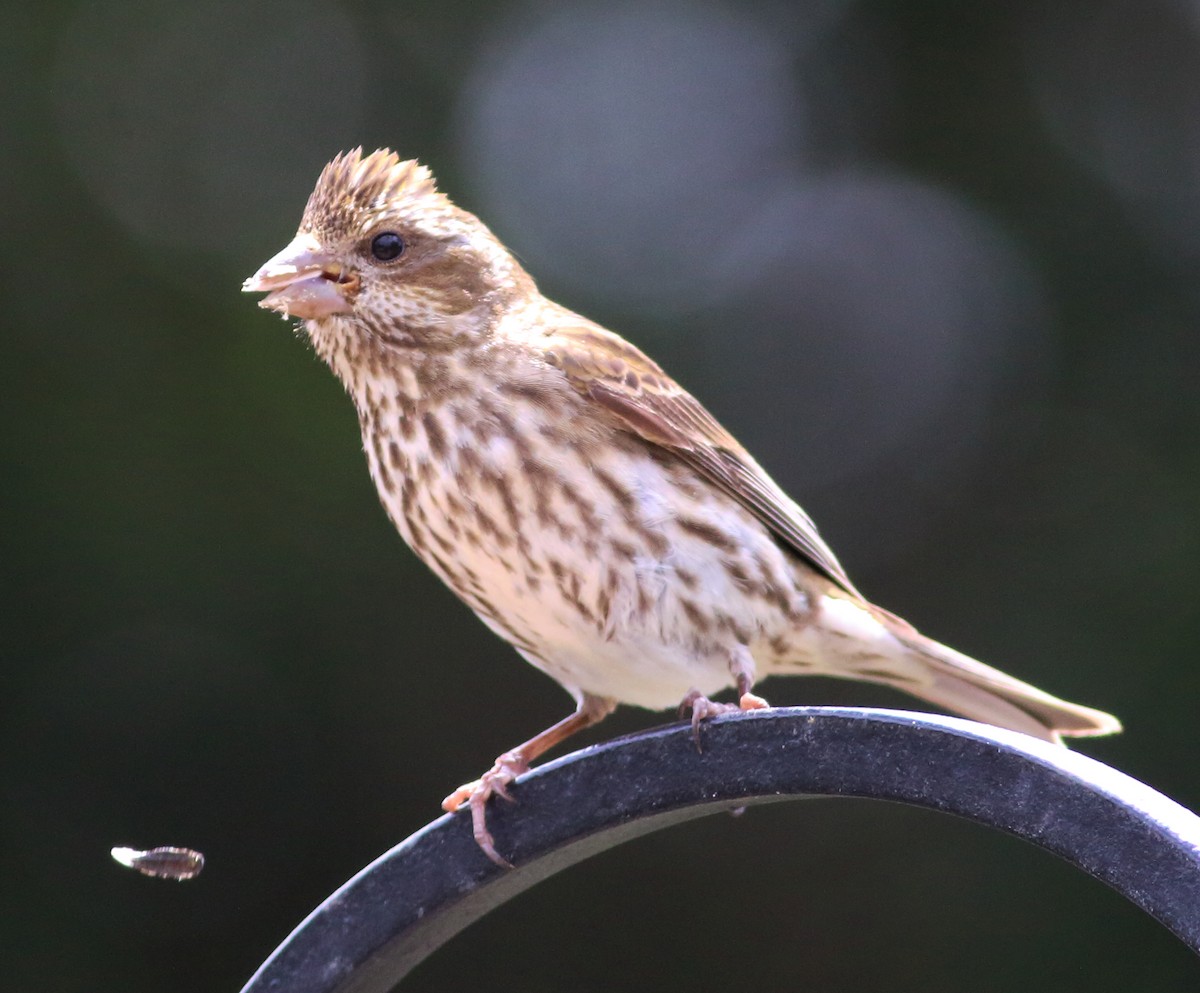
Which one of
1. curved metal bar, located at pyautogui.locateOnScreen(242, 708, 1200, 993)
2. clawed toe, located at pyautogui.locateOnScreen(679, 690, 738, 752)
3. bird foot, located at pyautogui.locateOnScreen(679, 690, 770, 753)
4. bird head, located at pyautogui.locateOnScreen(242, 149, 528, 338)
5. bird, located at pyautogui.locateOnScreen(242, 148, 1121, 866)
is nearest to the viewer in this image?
curved metal bar, located at pyautogui.locateOnScreen(242, 708, 1200, 993)

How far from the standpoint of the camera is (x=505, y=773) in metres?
2.63

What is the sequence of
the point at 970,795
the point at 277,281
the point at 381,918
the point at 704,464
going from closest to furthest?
the point at 970,795 → the point at 381,918 → the point at 277,281 → the point at 704,464

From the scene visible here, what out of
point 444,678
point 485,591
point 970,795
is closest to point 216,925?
point 444,678

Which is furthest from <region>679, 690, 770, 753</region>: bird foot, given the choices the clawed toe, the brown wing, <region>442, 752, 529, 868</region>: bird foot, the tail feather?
the tail feather

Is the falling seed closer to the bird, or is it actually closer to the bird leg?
the bird leg

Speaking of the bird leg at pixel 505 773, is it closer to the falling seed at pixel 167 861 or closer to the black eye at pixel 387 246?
the falling seed at pixel 167 861

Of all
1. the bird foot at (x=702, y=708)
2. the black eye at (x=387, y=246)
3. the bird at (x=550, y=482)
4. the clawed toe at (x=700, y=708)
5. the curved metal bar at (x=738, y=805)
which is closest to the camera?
the curved metal bar at (x=738, y=805)

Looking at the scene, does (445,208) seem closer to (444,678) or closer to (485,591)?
(485,591)

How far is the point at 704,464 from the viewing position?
3.33 metres

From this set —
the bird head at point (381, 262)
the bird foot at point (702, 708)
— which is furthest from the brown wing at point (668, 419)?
the bird foot at point (702, 708)

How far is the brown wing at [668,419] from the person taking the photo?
10.5 ft

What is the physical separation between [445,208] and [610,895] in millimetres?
2513

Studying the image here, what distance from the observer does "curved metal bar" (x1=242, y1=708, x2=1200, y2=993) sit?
1712 millimetres

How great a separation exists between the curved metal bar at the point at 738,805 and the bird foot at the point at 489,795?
16 mm
